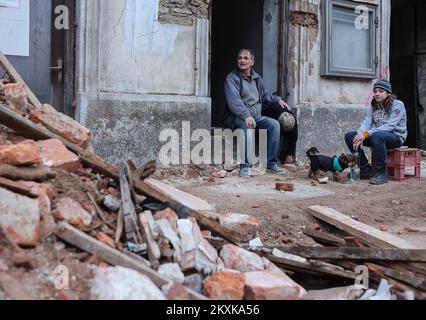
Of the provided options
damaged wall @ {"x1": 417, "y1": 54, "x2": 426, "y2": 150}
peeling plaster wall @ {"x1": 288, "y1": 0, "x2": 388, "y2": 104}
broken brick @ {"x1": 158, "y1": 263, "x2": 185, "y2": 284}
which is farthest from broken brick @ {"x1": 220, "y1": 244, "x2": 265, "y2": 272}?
damaged wall @ {"x1": 417, "y1": 54, "x2": 426, "y2": 150}

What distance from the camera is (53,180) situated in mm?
3066

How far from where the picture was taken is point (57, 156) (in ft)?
10.7

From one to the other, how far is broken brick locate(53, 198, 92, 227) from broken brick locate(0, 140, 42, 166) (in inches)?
12.7

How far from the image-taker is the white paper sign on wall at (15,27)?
5645mm

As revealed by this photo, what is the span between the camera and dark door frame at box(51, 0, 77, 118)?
19.7 ft

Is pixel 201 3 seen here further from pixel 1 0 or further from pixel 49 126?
pixel 49 126

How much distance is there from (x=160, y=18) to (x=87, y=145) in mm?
Result: 2887

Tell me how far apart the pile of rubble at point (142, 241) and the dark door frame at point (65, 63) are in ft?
7.57

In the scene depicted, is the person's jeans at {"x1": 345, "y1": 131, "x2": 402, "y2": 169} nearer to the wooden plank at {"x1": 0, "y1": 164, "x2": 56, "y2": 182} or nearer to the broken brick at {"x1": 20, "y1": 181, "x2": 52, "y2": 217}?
the wooden plank at {"x1": 0, "y1": 164, "x2": 56, "y2": 182}

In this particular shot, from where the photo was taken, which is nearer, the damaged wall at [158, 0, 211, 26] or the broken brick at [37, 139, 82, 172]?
the broken brick at [37, 139, 82, 172]

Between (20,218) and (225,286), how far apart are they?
1085 millimetres

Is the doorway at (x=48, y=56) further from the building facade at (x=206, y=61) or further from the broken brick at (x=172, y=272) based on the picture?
the broken brick at (x=172, y=272)

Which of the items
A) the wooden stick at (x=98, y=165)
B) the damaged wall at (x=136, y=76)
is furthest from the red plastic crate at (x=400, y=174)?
the wooden stick at (x=98, y=165)
